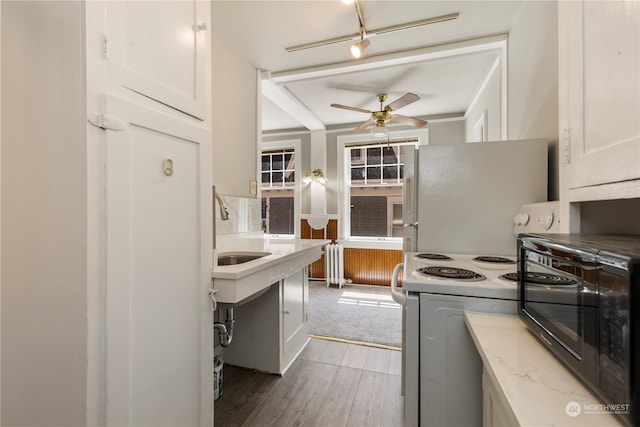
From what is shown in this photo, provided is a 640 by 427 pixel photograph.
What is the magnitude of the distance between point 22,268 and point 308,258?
1.51 meters

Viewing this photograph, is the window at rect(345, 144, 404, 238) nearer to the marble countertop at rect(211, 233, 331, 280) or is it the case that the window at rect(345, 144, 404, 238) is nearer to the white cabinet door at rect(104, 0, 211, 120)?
the marble countertop at rect(211, 233, 331, 280)

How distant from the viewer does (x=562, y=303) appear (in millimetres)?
710

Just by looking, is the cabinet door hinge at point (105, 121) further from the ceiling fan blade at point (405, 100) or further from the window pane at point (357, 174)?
the window pane at point (357, 174)

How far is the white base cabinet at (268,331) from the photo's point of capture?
1986 mm

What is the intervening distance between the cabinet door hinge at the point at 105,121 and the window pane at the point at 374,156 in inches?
154

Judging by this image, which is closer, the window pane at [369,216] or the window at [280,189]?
the window pane at [369,216]

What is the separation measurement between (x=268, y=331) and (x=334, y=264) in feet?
7.81

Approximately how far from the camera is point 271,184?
491 centimetres

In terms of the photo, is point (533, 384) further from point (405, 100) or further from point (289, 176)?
point (289, 176)

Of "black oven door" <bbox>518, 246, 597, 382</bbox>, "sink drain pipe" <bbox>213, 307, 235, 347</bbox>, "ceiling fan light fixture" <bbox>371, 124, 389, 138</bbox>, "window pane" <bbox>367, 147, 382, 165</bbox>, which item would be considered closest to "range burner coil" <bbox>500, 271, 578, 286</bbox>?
"black oven door" <bbox>518, 246, 597, 382</bbox>

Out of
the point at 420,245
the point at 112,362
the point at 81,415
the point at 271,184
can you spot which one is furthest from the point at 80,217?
the point at 271,184

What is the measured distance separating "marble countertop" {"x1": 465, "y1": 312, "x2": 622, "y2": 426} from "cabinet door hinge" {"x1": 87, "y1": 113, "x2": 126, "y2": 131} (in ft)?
4.04

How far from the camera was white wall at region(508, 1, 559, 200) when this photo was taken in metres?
1.65

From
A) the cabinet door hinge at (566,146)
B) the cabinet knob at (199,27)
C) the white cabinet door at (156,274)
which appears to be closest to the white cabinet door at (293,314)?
the white cabinet door at (156,274)
